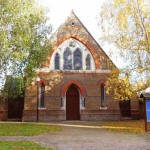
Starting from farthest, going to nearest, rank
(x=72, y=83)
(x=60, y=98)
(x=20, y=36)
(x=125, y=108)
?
(x=125, y=108)
(x=72, y=83)
(x=60, y=98)
(x=20, y=36)

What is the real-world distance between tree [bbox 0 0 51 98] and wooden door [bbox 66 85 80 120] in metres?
9.29

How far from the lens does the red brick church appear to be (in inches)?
1073

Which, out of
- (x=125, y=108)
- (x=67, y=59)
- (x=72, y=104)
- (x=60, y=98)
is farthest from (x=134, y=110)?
(x=67, y=59)

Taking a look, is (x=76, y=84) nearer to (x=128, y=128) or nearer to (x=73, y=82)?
(x=73, y=82)

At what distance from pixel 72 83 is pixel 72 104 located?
223 cm

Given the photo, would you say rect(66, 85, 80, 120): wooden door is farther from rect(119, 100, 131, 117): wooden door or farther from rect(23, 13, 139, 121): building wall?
rect(119, 100, 131, 117): wooden door

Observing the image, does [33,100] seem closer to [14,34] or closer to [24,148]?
[14,34]

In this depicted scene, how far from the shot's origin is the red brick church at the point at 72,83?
2727 cm

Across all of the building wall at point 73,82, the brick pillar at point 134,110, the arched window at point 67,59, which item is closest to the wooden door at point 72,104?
the building wall at point 73,82

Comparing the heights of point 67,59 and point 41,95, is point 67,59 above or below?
above

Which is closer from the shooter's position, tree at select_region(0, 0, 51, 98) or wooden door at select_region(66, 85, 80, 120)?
tree at select_region(0, 0, 51, 98)

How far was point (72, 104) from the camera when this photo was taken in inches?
1123

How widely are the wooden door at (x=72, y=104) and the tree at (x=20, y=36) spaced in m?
9.29

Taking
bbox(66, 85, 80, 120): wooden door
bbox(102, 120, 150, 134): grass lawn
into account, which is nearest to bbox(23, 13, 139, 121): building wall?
bbox(66, 85, 80, 120): wooden door
